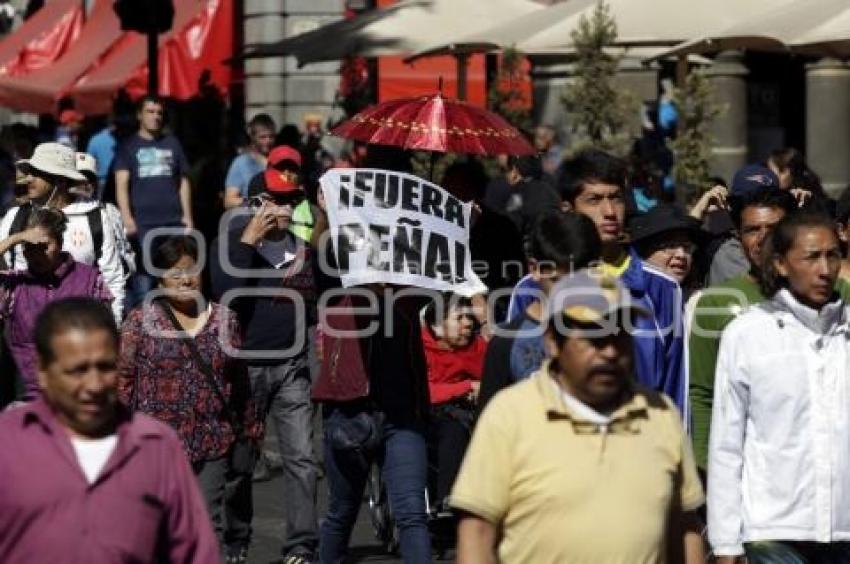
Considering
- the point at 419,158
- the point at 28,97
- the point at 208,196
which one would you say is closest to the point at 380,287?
the point at 419,158

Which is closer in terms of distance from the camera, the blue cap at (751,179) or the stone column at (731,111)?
the blue cap at (751,179)

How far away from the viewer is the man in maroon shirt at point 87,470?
5887 mm

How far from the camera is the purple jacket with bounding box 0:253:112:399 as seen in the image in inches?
421

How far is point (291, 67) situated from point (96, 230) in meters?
18.2

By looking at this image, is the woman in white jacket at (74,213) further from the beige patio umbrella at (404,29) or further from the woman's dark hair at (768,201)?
the beige patio umbrella at (404,29)

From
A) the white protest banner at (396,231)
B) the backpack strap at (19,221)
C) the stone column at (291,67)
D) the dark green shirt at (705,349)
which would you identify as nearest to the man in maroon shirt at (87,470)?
the dark green shirt at (705,349)

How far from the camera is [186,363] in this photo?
10.0 m

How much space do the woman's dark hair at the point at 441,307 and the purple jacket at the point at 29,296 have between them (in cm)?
156

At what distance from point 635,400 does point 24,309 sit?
509 centimetres

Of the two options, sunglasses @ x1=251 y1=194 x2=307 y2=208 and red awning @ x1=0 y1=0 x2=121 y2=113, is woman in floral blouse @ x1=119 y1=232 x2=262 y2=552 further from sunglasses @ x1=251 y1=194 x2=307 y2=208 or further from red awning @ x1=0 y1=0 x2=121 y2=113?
red awning @ x1=0 y1=0 x2=121 y2=113

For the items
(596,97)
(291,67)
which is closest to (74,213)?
(596,97)

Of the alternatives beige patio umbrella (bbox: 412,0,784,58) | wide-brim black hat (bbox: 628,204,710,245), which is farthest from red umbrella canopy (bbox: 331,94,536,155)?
beige patio umbrella (bbox: 412,0,784,58)

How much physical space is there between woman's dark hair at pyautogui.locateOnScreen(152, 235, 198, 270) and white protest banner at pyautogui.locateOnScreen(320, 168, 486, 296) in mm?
752

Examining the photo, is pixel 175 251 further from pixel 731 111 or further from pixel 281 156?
pixel 731 111
